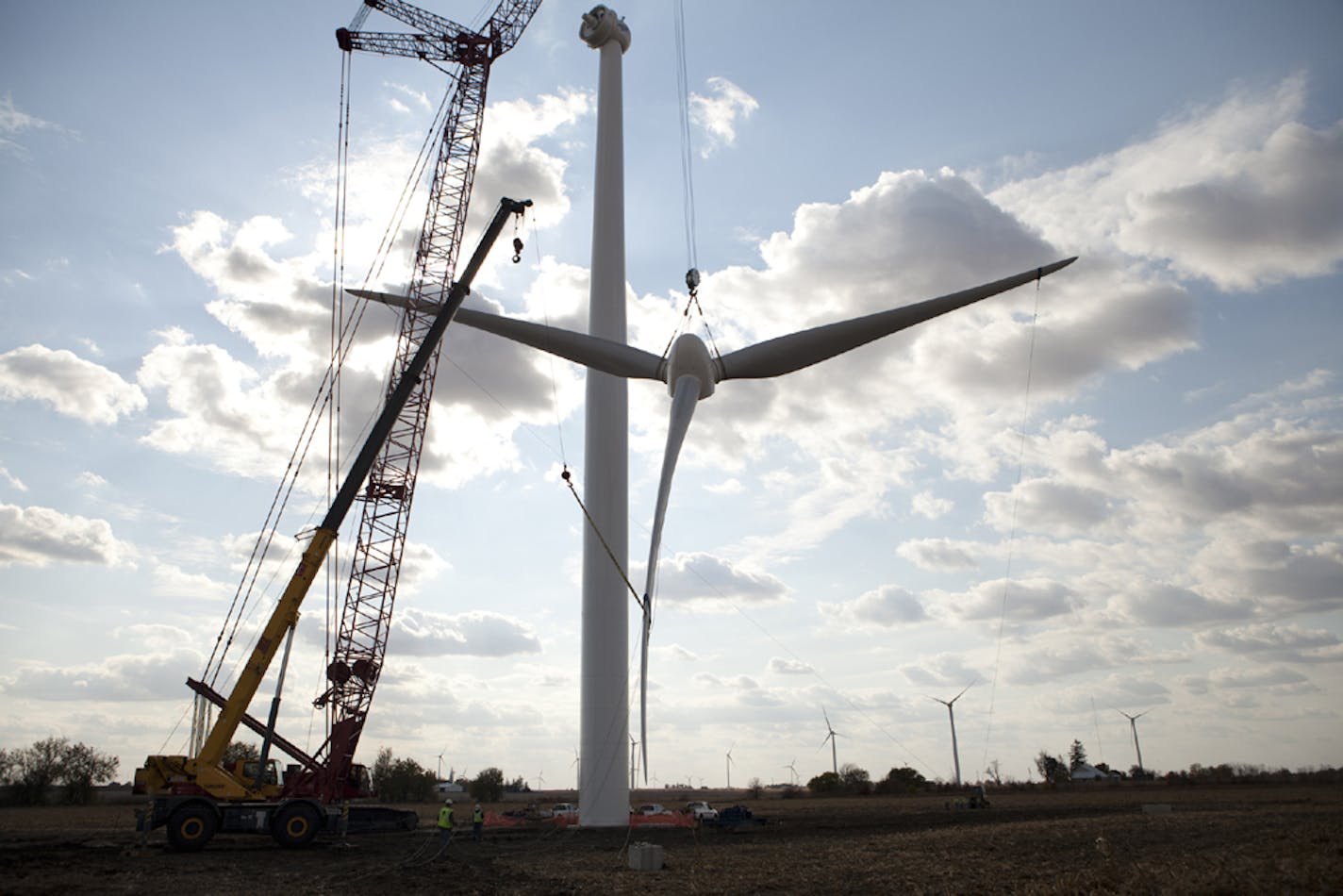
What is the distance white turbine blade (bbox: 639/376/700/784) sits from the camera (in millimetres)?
18922

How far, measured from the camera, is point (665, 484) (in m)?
22.6

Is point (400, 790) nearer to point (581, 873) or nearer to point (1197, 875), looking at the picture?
point (581, 873)

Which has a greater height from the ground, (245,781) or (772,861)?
(245,781)

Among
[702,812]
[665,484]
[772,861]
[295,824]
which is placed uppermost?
[665,484]

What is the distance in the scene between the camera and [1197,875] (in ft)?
55.1

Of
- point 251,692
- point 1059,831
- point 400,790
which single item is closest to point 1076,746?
point 400,790

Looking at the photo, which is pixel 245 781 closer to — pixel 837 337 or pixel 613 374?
pixel 613 374

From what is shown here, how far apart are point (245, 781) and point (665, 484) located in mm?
20357

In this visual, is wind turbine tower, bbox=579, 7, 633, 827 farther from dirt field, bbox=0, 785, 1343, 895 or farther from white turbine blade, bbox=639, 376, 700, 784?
white turbine blade, bbox=639, 376, 700, 784

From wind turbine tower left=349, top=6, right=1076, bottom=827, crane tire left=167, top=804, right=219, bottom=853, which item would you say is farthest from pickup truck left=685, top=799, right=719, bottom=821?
crane tire left=167, top=804, right=219, bottom=853

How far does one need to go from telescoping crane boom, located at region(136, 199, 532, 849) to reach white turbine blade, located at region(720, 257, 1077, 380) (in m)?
15.5

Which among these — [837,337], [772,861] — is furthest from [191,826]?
[837,337]

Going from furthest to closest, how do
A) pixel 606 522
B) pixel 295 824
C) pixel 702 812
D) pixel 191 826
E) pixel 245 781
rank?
pixel 702 812
pixel 606 522
pixel 245 781
pixel 295 824
pixel 191 826

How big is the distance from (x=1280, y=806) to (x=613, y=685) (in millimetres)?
30532
